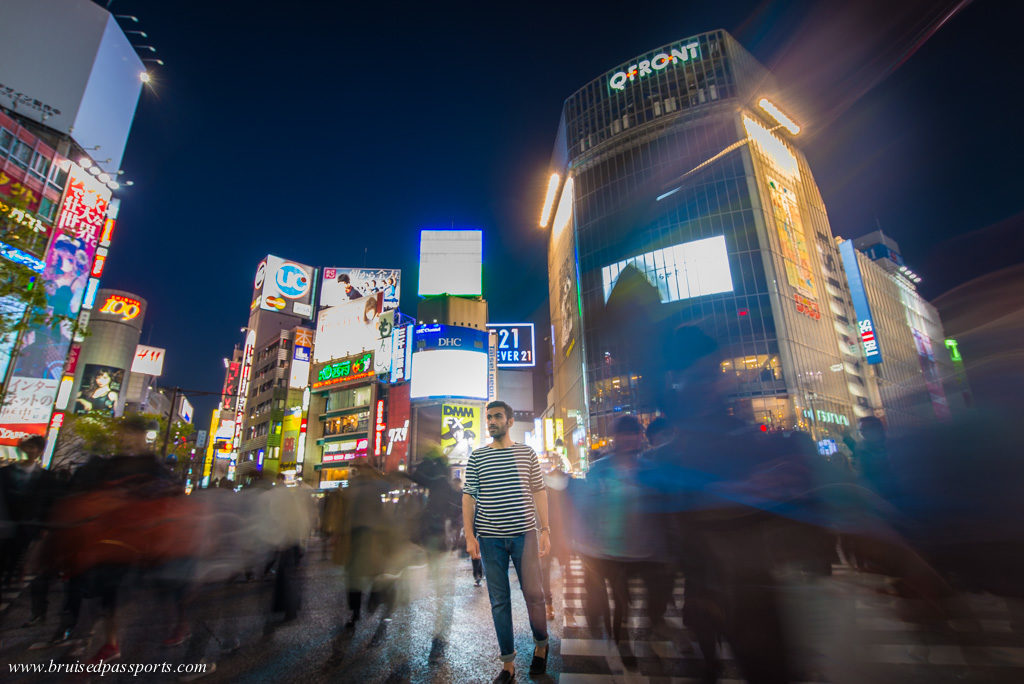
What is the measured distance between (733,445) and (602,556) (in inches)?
60.5

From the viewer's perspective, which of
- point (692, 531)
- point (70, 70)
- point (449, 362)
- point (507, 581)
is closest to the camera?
point (692, 531)

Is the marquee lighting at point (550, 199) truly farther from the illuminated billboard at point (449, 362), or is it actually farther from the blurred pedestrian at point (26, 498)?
the blurred pedestrian at point (26, 498)

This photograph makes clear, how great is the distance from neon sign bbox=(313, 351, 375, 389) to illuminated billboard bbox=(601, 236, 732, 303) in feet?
80.4

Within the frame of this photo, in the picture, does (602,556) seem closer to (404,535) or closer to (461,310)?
(404,535)

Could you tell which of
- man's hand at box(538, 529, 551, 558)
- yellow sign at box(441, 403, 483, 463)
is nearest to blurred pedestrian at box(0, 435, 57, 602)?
man's hand at box(538, 529, 551, 558)

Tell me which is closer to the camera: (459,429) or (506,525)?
(506,525)

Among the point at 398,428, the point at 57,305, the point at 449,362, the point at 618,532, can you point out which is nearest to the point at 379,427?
the point at 398,428

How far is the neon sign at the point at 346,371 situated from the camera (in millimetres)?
44812

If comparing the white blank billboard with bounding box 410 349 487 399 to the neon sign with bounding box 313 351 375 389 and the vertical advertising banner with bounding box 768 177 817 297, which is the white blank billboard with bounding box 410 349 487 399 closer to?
the neon sign with bounding box 313 351 375 389

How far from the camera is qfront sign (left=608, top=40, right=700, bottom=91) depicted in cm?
5188

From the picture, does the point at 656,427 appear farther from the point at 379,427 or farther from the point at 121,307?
the point at 121,307

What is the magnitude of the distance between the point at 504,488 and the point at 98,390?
68.8m

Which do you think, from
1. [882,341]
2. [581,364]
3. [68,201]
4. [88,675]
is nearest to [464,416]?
[581,364]

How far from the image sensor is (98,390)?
53.2 meters
